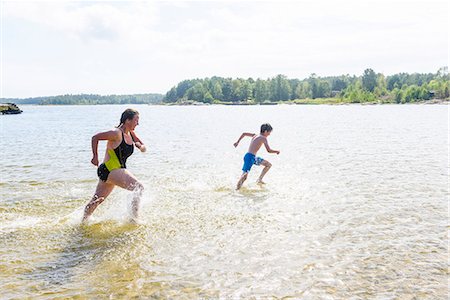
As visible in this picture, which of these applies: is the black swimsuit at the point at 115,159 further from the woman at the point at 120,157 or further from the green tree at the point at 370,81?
the green tree at the point at 370,81

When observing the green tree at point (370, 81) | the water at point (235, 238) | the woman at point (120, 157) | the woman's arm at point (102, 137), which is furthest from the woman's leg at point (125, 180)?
the green tree at point (370, 81)

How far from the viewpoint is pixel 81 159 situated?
21.3m

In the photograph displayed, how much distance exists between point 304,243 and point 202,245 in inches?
74.3

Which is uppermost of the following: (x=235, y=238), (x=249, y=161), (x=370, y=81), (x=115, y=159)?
(x=370, y=81)

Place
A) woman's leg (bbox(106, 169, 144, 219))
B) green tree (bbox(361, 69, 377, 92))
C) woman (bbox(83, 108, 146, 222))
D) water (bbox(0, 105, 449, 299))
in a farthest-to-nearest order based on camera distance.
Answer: green tree (bbox(361, 69, 377, 92))
woman's leg (bbox(106, 169, 144, 219))
woman (bbox(83, 108, 146, 222))
water (bbox(0, 105, 449, 299))

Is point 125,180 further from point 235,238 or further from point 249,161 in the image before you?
point 249,161

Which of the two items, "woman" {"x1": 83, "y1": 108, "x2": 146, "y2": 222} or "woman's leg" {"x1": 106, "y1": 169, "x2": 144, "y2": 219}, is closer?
"woman" {"x1": 83, "y1": 108, "x2": 146, "y2": 222}

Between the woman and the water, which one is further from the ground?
the woman

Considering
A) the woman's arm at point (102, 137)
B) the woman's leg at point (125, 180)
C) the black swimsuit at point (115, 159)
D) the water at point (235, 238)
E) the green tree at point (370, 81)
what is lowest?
the water at point (235, 238)

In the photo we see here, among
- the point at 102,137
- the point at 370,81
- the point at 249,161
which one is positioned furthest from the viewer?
the point at 370,81

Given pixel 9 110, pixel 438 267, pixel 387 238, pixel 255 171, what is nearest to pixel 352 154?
pixel 255 171

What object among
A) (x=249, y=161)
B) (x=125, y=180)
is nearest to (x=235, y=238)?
(x=125, y=180)

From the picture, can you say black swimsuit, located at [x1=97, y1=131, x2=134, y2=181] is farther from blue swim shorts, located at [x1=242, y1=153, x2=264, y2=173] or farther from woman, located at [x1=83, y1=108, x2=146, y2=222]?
blue swim shorts, located at [x1=242, y1=153, x2=264, y2=173]

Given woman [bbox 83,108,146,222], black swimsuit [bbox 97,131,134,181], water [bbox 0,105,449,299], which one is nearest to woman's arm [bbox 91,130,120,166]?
woman [bbox 83,108,146,222]
